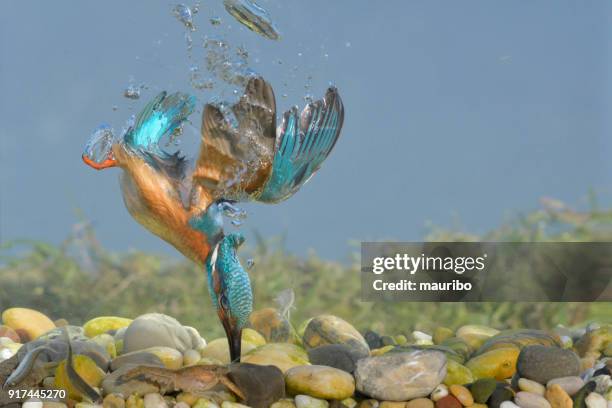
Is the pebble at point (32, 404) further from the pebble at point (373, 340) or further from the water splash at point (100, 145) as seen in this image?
the pebble at point (373, 340)

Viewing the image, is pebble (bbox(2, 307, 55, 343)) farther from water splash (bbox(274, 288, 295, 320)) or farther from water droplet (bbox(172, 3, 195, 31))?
water droplet (bbox(172, 3, 195, 31))

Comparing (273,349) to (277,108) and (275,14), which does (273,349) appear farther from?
(275,14)

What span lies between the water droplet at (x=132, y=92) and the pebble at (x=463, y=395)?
48.6 inches

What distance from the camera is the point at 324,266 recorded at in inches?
159

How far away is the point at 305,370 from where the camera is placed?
2.36 meters

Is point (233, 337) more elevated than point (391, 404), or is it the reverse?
point (233, 337)

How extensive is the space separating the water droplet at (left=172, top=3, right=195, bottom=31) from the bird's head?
631 mm

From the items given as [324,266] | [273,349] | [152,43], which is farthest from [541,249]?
[152,43]

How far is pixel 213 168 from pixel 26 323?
104 centimetres

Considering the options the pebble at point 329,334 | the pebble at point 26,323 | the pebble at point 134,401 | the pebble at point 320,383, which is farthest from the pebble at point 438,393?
the pebble at point 26,323

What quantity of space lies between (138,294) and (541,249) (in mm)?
1837

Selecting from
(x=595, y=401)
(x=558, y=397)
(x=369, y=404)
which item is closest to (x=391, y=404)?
(x=369, y=404)

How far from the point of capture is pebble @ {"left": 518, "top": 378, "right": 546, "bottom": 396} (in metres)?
2.43

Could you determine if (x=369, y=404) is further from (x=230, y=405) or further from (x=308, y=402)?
(x=230, y=405)
